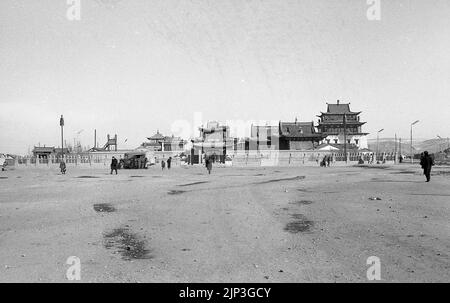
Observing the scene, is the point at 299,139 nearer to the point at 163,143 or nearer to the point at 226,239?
the point at 163,143

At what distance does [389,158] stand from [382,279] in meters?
57.5

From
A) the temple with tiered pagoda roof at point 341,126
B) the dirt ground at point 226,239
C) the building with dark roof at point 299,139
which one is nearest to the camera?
the dirt ground at point 226,239

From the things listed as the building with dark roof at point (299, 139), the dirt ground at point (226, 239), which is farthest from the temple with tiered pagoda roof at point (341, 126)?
the dirt ground at point (226, 239)

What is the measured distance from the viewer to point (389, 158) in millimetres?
56656

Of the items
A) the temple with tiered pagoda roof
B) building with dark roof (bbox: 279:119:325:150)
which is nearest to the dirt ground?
building with dark roof (bbox: 279:119:325:150)

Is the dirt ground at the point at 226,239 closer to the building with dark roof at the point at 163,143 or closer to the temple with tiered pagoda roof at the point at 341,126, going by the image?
the building with dark roof at the point at 163,143

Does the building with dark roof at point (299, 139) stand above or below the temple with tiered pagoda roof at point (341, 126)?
below

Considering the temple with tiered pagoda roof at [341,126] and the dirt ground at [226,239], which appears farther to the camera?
the temple with tiered pagoda roof at [341,126]

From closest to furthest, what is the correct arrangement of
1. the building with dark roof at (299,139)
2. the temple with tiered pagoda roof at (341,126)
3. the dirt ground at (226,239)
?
the dirt ground at (226,239)
the building with dark roof at (299,139)
the temple with tiered pagoda roof at (341,126)

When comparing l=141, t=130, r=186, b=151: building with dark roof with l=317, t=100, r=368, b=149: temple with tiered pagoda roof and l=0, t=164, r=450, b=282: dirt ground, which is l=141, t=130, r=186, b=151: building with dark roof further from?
l=0, t=164, r=450, b=282: dirt ground

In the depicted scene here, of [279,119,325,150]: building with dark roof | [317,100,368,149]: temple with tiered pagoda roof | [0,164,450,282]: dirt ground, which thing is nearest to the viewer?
[0,164,450,282]: dirt ground

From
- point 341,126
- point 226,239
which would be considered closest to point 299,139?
point 341,126
